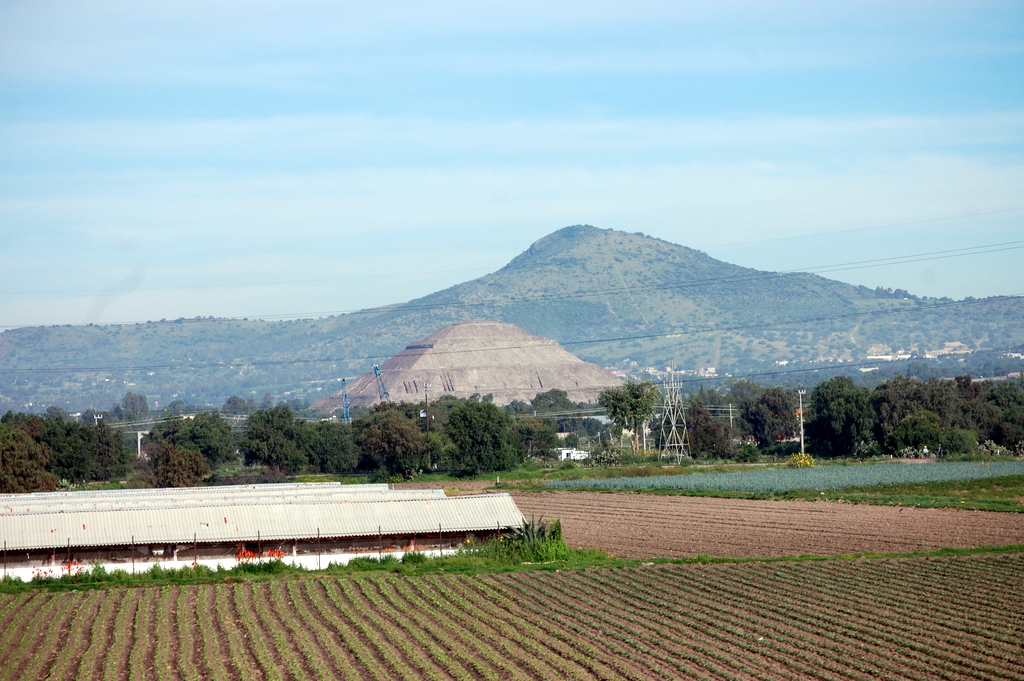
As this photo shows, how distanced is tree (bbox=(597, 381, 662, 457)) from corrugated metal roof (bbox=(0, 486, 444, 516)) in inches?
1936

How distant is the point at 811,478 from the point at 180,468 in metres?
41.4

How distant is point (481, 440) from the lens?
281 ft

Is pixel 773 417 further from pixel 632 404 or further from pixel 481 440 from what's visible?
pixel 481 440

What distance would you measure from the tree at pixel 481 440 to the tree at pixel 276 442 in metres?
13.0

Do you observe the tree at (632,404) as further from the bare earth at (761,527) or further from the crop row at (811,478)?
the bare earth at (761,527)

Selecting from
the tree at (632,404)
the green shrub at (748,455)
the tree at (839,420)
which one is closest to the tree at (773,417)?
the tree at (839,420)

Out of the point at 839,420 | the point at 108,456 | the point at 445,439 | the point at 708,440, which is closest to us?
the point at 108,456

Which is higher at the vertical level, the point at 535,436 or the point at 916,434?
the point at 535,436

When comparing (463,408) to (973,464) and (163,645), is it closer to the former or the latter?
(973,464)

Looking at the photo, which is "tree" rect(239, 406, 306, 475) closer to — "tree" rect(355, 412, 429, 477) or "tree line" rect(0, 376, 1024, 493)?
"tree line" rect(0, 376, 1024, 493)

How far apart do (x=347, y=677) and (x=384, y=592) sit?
9675 mm

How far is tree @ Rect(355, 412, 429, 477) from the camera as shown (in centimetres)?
8344

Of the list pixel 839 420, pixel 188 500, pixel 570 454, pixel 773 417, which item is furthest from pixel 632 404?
pixel 188 500

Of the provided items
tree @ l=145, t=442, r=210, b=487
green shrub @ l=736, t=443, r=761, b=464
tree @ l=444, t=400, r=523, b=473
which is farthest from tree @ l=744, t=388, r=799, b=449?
tree @ l=145, t=442, r=210, b=487
